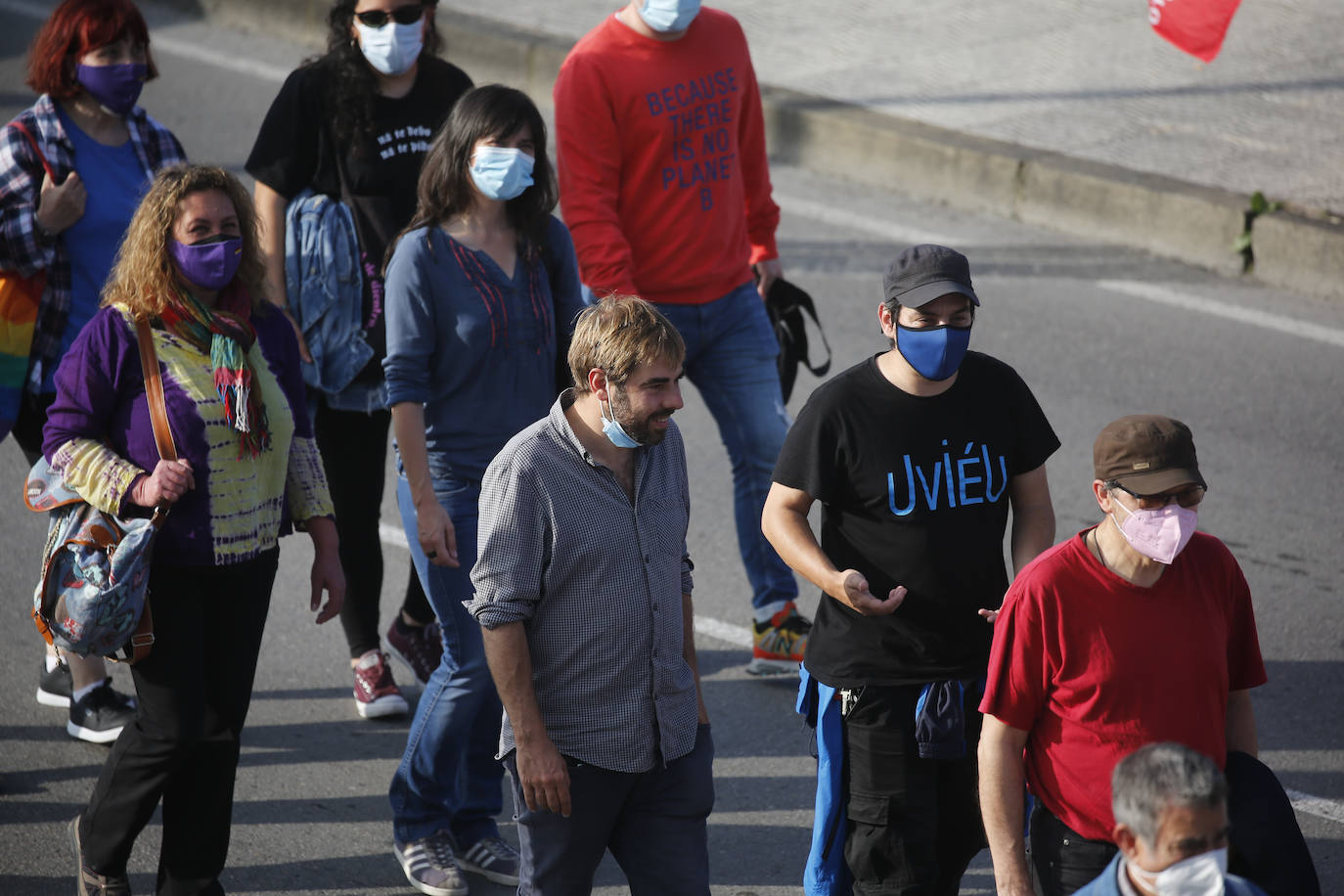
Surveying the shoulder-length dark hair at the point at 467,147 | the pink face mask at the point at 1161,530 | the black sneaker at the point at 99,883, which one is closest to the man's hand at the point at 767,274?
the shoulder-length dark hair at the point at 467,147

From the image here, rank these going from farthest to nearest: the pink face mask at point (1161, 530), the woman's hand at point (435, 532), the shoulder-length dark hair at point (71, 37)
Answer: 1. the shoulder-length dark hair at point (71, 37)
2. the woman's hand at point (435, 532)
3. the pink face mask at point (1161, 530)

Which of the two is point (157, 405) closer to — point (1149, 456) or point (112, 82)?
point (112, 82)

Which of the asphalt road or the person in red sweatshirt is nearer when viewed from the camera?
the asphalt road

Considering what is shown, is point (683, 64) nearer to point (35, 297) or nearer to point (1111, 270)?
point (35, 297)

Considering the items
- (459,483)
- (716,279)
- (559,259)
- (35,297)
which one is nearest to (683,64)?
(716,279)

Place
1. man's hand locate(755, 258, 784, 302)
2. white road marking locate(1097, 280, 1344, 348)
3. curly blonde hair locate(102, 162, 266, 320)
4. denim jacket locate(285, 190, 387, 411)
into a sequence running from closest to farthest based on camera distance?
curly blonde hair locate(102, 162, 266, 320)
denim jacket locate(285, 190, 387, 411)
man's hand locate(755, 258, 784, 302)
white road marking locate(1097, 280, 1344, 348)

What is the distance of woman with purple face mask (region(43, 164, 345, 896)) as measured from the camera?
3984 mm

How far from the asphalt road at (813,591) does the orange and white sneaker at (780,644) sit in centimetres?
5

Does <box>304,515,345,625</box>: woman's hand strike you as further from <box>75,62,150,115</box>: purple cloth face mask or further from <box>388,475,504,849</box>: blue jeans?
<box>75,62,150,115</box>: purple cloth face mask

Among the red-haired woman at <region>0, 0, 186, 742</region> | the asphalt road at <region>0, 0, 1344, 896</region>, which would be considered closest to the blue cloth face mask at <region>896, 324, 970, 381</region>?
the asphalt road at <region>0, 0, 1344, 896</region>

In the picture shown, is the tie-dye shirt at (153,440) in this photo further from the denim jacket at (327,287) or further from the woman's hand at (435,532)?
the denim jacket at (327,287)

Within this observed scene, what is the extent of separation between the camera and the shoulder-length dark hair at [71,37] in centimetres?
487

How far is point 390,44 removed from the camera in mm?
5160

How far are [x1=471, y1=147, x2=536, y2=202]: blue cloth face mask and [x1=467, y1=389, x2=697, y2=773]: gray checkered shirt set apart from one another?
3.50 ft
